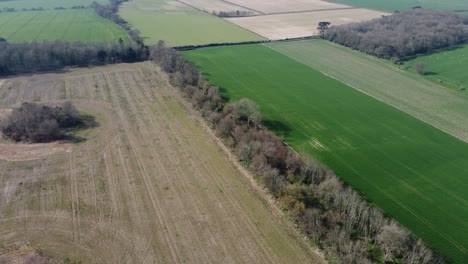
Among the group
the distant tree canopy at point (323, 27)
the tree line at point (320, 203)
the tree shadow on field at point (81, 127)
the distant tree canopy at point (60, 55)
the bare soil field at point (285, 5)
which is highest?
the bare soil field at point (285, 5)

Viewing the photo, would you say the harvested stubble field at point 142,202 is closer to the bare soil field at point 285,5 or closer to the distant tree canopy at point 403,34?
the distant tree canopy at point 403,34

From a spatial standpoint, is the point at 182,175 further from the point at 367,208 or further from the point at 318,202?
the point at 367,208

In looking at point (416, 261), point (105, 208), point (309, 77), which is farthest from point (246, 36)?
point (416, 261)

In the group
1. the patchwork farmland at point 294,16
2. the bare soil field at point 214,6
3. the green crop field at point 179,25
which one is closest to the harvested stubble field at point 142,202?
the green crop field at point 179,25

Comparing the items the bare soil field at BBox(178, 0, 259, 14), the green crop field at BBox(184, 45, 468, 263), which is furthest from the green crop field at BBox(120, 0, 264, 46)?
the green crop field at BBox(184, 45, 468, 263)

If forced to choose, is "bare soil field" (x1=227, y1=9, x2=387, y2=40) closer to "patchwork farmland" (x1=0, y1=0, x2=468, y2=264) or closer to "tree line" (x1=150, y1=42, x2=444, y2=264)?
"patchwork farmland" (x1=0, y1=0, x2=468, y2=264)

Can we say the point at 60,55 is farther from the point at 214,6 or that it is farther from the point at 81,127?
the point at 214,6

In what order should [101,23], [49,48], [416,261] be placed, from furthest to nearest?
[101,23] → [49,48] → [416,261]
